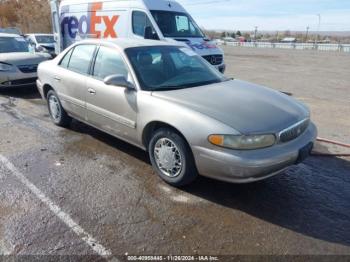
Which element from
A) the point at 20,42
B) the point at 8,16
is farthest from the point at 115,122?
the point at 8,16

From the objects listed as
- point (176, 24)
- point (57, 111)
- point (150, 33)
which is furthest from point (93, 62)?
point (176, 24)

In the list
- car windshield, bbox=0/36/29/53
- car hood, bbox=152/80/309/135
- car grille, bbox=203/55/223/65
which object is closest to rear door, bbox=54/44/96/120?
car hood, bbox=152/80/309/135

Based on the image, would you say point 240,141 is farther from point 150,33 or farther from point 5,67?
point 5,67

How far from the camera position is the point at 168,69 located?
432 centimetres

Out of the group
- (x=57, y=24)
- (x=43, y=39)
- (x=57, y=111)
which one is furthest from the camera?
(x=43, y=39)

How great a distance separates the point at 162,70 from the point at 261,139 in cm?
170

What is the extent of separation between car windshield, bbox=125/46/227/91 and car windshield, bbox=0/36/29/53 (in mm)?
6538

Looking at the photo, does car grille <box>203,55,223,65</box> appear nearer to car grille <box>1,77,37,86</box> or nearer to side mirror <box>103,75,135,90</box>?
car grille <box>1,77,37,86</box>

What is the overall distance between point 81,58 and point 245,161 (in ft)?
10.2

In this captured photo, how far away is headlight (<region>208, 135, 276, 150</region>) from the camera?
3152mm

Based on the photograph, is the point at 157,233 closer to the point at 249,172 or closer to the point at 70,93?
the point at 249,172

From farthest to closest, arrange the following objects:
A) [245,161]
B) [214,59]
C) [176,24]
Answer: [176,24]
[214,59]
[245,161]

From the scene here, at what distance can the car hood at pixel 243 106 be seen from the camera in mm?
3279

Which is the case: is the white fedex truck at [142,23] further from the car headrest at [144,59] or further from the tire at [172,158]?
the tire at [172,158]
